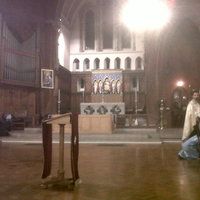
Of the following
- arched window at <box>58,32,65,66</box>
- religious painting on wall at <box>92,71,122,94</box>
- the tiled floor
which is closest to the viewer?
the tiled floor

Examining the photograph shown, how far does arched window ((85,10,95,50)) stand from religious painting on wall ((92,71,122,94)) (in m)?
2.53

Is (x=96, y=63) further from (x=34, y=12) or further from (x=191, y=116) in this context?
(x=191, y=116)

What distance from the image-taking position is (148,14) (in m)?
17.1

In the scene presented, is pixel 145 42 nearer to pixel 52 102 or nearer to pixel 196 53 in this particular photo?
pixel 196 53

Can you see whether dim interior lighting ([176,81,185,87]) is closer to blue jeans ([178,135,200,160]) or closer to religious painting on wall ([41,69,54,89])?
religious painting on wall ([41,69,54,89])

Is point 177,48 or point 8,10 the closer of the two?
point 8,10

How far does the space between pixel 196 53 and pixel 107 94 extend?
5311 millimetres

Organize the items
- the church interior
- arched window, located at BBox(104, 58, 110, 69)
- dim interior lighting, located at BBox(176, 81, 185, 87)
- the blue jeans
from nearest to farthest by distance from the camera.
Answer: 1. the blue jeans
2. the church interior
3. dim interior lighting, located at BBox(176, 81, 185, 87)
4. arched window, located at BBox(104, 58, 110, 69)

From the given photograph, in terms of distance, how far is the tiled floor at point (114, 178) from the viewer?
4.74 meters

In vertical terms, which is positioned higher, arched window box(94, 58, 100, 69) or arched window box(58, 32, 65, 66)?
arched window box(58, 32, 65, 66)

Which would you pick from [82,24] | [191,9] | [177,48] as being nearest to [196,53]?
[177,48]

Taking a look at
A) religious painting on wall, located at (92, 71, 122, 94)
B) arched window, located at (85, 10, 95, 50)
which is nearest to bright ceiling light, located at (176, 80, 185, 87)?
religious painting on wall, located at (92, 71, 122, 94)

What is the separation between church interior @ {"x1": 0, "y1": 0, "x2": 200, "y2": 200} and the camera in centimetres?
1290

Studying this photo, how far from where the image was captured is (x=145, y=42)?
20797mm
